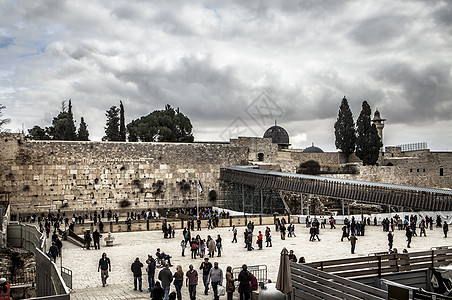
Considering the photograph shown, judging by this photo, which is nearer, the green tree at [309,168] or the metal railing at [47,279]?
the metal railing at [47,279]

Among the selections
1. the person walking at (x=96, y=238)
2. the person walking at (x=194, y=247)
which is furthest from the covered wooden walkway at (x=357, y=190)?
the person walking at (x=96, y=238)

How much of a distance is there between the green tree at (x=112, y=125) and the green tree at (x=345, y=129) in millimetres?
23150

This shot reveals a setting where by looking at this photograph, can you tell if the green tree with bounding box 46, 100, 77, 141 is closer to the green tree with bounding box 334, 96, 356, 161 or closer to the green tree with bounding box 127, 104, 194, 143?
the green tree with bounding box 127, 104, 194, 143

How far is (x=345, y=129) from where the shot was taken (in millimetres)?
44812

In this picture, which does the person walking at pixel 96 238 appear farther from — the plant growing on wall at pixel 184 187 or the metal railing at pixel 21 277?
the plant growing on wall at pixel 184 187

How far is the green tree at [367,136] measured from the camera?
4347cm

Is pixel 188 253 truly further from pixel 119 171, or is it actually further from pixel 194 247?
pixel 119 171

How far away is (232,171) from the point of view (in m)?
35.3

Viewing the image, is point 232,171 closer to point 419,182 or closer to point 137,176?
point 137,176

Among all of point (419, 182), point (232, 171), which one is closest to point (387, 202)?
point (232, 171)

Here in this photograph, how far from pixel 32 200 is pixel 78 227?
11279 millimetres

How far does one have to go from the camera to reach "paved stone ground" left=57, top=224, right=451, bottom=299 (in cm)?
1156

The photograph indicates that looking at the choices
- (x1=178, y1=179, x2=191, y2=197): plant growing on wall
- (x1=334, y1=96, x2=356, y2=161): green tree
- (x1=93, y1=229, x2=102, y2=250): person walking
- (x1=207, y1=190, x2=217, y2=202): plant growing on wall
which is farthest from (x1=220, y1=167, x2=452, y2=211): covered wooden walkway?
(x1=334, y1=96, x2=356, y2=161): green tree

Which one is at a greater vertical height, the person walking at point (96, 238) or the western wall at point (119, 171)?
the western wall at point (119, 171)
